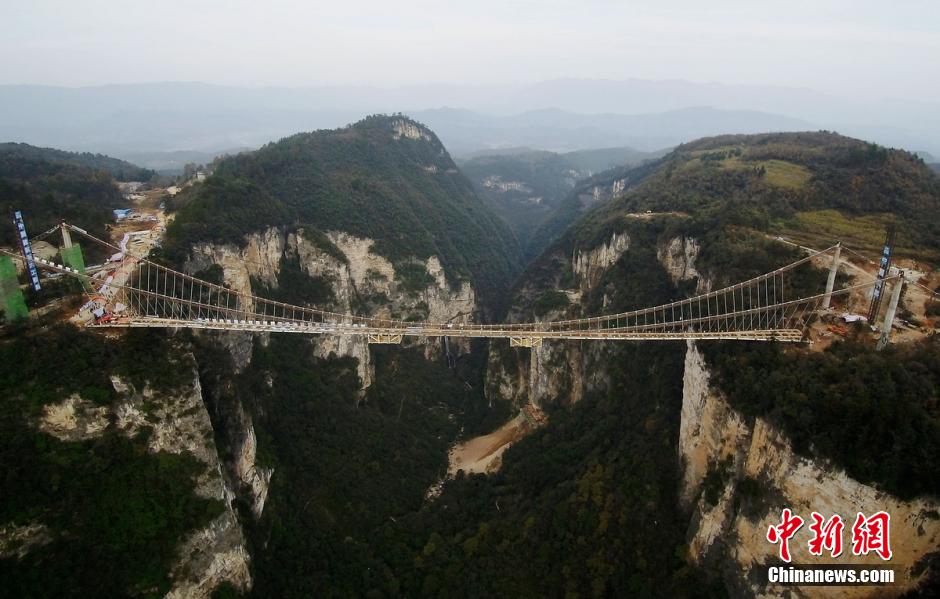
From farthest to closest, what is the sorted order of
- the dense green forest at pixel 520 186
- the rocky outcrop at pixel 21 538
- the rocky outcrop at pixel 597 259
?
1. the dense green forest at pixel 520 186
2. the rocky outcrop at pixel 597 259
3. the rocky outcrop at pixel 21 538

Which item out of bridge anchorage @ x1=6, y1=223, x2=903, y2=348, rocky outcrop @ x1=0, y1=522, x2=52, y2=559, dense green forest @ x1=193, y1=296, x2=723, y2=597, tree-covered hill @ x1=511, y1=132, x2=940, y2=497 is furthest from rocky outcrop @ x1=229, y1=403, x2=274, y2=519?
tree-covered hill @ x1=511, y1=132, x2=940, y2=497

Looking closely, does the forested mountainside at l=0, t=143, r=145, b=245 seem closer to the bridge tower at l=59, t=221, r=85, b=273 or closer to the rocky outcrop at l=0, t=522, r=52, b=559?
the bridge tower at l=59, t=221, r=85, b=273

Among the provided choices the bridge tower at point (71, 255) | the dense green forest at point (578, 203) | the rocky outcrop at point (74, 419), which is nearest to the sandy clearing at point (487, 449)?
the rocky outcrop at point (74, 419)

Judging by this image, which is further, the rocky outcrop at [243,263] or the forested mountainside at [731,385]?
the rocky outcrop at [243,263]

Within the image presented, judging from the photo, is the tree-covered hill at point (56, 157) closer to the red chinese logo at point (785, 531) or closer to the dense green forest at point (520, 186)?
the red chinese logo at point (785, 531)

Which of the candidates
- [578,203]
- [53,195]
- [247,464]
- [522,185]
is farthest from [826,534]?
[522,185]

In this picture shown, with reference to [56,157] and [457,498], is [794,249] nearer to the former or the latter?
[457,498]
